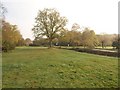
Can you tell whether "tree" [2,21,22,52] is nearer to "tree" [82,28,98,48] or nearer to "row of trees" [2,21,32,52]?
"row of trees" [2,21,32,52]

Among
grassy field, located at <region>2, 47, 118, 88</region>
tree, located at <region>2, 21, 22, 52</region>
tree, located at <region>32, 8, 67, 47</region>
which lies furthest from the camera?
tree, located at <region>32, 8, 67, 47</region>

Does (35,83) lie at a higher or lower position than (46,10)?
lower

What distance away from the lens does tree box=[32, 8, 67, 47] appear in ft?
154

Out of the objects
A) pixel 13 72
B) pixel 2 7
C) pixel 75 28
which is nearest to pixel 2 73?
pixel 13 72

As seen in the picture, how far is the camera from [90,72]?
14.7m

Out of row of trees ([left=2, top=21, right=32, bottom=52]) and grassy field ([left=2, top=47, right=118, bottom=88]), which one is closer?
grassy field ([left=2, top=47, right=118, bottom=88])

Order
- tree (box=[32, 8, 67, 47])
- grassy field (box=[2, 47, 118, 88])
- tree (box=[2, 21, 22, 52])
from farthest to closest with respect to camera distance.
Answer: tree (box=[32, 8, 67, 47]) → tree (box=[2, 21, 22, 52]) → grassy field (box=[2, 47, 118, 88])

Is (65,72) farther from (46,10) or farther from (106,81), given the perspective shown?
(46,10)

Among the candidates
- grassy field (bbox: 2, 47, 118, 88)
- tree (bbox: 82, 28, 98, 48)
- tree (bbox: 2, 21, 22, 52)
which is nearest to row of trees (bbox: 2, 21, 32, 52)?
tree (bbox: 2, 21, 22, 52)

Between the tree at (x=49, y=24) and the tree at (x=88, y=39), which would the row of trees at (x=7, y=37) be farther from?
the tree at (x=88, y=39)

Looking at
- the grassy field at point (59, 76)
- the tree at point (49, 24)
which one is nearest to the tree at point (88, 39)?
the tree at point (49, 24)

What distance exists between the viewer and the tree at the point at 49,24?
46844 mm

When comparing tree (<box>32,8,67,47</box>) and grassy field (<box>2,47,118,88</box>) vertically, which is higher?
tree (<box>32,8,67,47</box>)

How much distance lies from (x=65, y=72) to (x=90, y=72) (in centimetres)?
186
